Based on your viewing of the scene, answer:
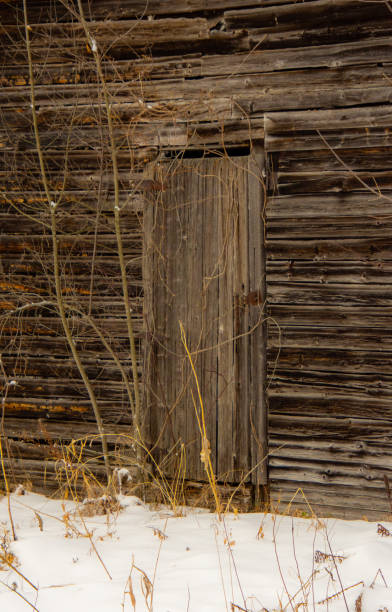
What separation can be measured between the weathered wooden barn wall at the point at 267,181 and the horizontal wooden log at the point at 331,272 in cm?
1

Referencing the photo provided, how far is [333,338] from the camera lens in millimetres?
4023

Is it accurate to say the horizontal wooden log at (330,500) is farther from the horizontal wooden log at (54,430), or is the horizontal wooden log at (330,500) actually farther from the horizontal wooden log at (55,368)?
the horizontal wooden log at (55,368)

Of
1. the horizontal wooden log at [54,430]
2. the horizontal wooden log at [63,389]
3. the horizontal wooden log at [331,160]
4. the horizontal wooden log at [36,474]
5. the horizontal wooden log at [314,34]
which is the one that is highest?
the horizontal wooden log at [314,34]

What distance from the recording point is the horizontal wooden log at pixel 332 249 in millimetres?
3971

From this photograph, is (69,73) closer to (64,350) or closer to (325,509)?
(64,350)

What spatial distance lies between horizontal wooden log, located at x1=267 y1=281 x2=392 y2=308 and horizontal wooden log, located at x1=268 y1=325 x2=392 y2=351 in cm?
21

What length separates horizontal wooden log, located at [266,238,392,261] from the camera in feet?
13.0

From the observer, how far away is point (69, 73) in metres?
4.59

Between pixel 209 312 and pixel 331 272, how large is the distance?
1.03 m

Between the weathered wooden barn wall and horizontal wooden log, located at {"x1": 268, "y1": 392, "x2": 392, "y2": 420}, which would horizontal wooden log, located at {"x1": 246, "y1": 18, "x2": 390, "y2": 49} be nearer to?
the weathered wooden barn wall

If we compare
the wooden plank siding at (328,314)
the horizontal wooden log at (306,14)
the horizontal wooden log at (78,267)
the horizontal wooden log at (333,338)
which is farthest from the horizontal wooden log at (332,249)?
the horizontal wooden log at (306,14)

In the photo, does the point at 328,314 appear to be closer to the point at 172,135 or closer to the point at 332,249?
the point at 332,249

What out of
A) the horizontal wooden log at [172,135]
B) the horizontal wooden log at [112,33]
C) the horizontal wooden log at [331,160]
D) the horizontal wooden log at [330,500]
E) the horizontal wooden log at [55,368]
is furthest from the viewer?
the horizontal wooden log at [55,368]

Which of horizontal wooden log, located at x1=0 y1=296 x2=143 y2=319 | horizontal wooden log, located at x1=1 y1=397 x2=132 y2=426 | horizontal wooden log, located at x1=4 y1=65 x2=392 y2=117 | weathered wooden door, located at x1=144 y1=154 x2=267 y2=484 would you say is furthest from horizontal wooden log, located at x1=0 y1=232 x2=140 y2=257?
horizontal wooden log, located at x1=1 y1=397 x2=132 y2=426
